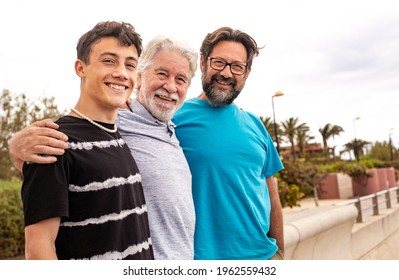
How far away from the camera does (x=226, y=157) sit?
2.31 m

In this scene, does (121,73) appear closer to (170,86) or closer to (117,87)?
(117,87)

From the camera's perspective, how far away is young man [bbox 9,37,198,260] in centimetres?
189

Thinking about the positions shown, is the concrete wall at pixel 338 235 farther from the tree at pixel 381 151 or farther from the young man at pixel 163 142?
the tree at pixel 381 151

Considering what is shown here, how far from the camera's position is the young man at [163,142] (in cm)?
189

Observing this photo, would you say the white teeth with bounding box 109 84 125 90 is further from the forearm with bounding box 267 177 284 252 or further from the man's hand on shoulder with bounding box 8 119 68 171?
the forearm with bounding box 267 177 284 252

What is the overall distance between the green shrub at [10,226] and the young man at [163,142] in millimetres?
7505

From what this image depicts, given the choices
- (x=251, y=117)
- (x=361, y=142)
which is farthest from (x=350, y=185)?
(x=251, y=117)

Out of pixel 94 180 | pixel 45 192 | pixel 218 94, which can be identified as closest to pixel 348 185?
pixel 218 94

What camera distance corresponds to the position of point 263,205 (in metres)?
2.43

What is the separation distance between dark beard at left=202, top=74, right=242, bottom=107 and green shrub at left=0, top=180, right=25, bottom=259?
739 centimetres
